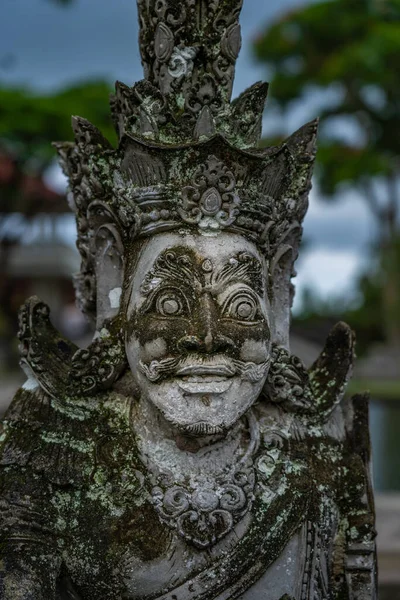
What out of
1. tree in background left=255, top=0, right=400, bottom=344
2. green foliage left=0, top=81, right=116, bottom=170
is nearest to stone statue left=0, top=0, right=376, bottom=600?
green foliage left=0, top=81, right=116, bottom=170

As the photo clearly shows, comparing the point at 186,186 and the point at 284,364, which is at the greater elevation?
the point at 186,186

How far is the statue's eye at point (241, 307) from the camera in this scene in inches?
89.3

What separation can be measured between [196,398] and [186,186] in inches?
22.8

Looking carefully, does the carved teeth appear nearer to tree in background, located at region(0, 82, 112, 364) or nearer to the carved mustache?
the carved mustache

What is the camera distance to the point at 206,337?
220 cm

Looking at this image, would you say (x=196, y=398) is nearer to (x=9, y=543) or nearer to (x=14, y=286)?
(x=9, y=543)

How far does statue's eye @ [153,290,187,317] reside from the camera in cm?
226

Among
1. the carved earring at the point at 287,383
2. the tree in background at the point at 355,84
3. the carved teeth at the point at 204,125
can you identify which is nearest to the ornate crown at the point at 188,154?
the carved teeth at the point at 204,125

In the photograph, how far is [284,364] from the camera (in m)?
2.52

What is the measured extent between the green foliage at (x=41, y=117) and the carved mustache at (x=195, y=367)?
12298 millimetres

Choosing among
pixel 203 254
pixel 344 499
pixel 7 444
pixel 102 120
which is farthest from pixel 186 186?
pixel 102 120

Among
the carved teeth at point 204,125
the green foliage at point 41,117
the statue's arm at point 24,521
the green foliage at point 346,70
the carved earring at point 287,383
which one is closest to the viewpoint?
the statue's arm at point 24,521

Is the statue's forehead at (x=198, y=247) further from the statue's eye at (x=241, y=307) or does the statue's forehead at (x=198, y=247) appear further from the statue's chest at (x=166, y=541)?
the statue's chest at (x=166, y=541)

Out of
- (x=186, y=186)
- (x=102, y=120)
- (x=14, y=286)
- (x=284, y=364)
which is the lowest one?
(x=284, y=364)
